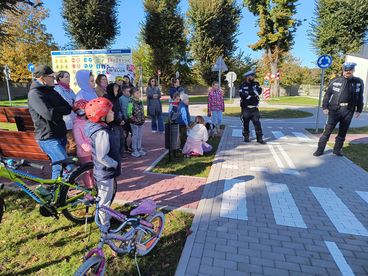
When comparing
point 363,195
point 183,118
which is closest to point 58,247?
point 183,118

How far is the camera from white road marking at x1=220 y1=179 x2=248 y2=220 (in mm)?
4112

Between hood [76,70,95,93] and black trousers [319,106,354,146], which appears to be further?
black trousers [319,106,354,146]

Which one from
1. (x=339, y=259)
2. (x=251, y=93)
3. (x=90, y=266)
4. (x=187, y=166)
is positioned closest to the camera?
(x=90, y=266)

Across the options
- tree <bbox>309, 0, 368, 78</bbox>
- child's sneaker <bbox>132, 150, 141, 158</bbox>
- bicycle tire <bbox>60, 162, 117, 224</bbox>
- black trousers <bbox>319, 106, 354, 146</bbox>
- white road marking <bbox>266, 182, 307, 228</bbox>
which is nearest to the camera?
bicycle tire <bbox>60, 162, 117, 224</bbox>

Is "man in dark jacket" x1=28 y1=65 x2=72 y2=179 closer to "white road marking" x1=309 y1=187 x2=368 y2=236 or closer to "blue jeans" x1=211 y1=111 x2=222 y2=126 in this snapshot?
"white road marking" x1=309 y1=187 x2=368 y2=236

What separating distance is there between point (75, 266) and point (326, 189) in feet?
14.5

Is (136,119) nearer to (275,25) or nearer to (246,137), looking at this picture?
(246,137)

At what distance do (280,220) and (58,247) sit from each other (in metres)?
2.98

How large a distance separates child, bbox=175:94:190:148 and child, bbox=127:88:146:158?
3.17 ft

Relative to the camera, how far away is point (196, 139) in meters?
7.07

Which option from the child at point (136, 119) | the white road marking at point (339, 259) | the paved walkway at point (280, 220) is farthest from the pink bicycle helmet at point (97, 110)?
the child at point (136, 119)

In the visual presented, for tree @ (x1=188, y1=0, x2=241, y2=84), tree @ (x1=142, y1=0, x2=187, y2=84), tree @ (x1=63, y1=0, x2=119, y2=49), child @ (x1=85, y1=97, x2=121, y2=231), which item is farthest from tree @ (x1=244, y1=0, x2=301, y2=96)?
child @ (x1=85, y1=97, x2=121, y2=231)

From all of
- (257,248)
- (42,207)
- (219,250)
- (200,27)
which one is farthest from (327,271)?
(200,27)

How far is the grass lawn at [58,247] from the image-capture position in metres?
2.92
